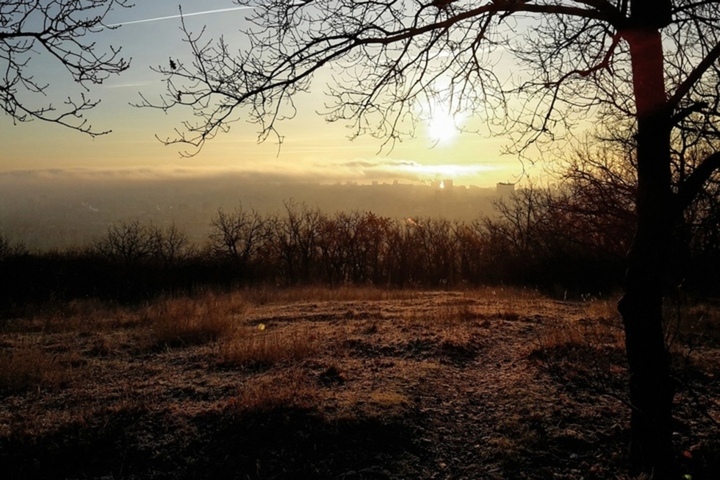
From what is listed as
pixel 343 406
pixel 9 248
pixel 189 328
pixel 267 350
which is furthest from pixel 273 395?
pixel 9 248

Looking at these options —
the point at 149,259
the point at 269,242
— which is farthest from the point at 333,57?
the point at 269,242

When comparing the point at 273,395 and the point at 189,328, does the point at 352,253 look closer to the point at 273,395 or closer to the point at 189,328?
the point at 189,328

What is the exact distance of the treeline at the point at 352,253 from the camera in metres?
21.4

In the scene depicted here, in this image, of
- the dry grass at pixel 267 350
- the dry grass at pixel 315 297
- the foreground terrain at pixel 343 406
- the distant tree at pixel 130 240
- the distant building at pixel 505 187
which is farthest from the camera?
the distant tree at pixel 130 240

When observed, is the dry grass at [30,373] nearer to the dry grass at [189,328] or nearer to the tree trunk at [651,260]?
the dry grass at [189,328]

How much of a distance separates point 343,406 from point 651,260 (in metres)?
3.12

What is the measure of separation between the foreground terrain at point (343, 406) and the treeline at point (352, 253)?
478 inches

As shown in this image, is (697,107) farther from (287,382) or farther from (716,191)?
(287,382)

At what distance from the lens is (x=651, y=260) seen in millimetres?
3531

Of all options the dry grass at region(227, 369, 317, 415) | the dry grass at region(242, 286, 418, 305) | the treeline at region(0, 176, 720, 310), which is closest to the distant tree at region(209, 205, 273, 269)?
the treeline at region(0, 176, 720, 310)

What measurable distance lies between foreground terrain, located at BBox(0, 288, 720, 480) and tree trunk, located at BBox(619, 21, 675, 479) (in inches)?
10.7

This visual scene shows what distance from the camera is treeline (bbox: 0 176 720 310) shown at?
21.4 metres

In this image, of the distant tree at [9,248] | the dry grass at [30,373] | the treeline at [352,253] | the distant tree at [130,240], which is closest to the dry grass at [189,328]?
the dry grass at [30,373]

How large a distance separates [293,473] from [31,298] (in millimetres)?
21555
